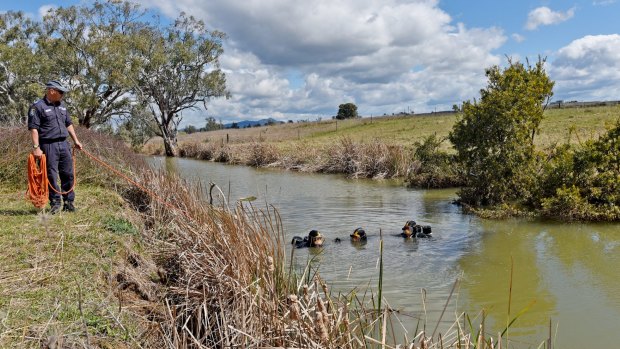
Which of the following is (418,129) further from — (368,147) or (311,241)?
(311,241)

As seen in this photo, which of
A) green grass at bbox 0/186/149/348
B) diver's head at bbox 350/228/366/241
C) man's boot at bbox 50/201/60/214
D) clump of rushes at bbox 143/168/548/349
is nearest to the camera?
clump of rushes at bbox 143/168/548/349

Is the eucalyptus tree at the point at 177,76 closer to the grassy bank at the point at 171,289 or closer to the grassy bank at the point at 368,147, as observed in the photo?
the grassy bank at the point at 368,147

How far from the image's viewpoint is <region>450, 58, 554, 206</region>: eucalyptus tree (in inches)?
493

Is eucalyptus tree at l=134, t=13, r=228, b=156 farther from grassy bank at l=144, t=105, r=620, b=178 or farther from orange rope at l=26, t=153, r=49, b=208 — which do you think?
orange rope at l=26, t=153, r=49, b=208

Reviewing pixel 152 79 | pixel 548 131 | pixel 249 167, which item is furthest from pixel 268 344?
pixel 152 79

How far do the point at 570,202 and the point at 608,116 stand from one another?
87.3 ft

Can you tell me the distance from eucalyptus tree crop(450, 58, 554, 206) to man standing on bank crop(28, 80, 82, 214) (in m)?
9.55

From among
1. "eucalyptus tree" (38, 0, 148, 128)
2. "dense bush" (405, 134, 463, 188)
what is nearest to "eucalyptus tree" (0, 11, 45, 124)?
"eucalyptus tree" (38, 0, 148, 128)

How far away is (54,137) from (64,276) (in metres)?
3.31

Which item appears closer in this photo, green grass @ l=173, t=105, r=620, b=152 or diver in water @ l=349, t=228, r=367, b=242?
diver in water @ l=349, t=228, r=367, b=242

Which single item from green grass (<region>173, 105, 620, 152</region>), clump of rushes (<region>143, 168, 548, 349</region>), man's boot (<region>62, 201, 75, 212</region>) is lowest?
clump of rushes (<region>143, 168, 548, 349</region>)

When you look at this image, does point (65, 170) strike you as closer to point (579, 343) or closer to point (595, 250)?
point (579, 343)

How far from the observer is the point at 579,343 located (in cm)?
512

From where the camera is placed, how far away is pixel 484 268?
7.82 m
